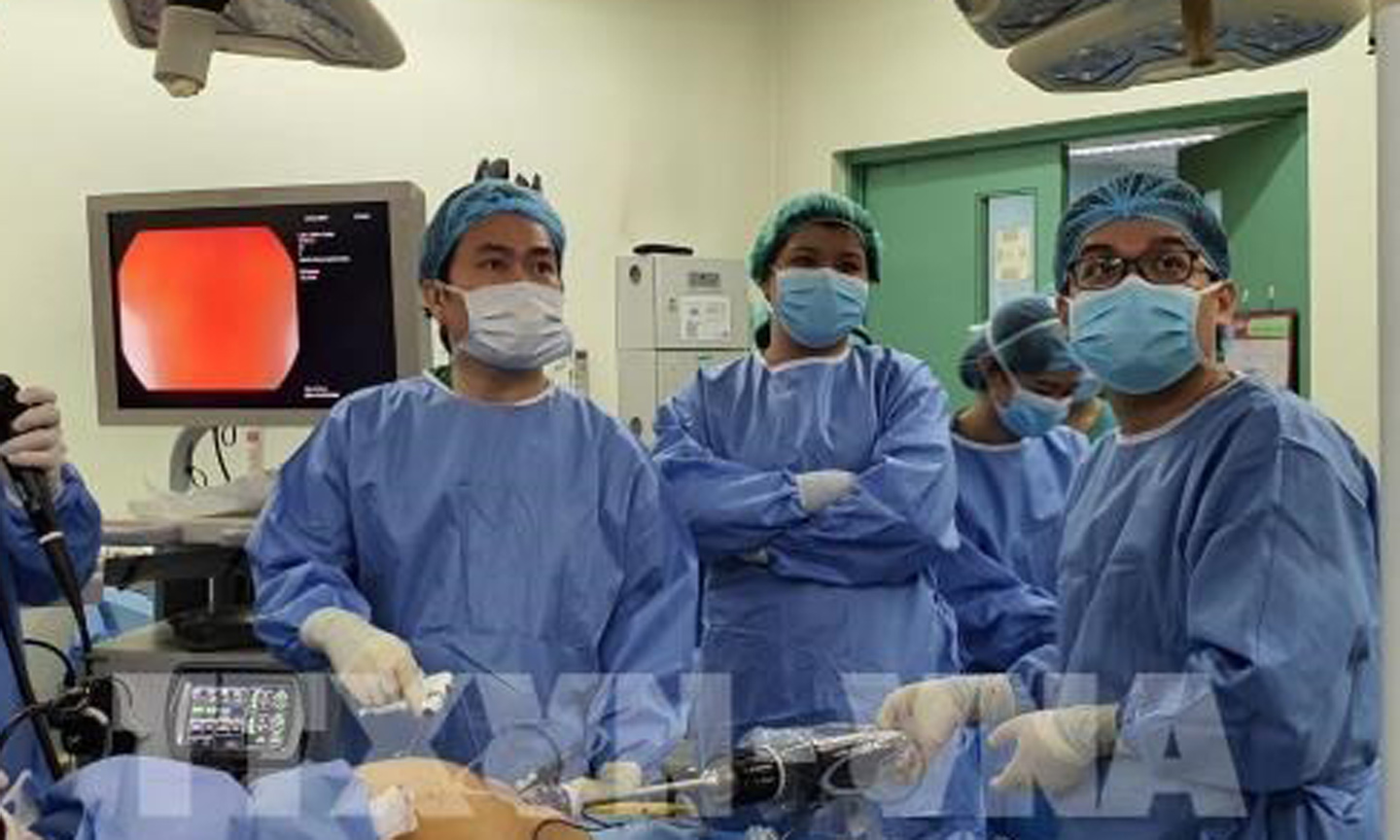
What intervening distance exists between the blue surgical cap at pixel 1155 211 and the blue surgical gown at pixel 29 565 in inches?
47.9

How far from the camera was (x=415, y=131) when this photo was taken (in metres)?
4.09

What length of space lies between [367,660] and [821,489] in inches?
32.2

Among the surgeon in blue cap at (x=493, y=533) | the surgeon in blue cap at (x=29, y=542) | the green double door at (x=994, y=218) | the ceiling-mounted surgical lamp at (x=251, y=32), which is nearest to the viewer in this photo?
the ceiling-mounted surgical lamp at (x=251, y=32)

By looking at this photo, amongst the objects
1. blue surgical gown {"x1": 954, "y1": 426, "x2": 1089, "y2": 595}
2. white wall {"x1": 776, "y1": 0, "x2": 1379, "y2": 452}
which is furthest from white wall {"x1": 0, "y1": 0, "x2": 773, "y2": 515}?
blue surgical gown {"x1": 954, "y1": 426, "x2": 1089, "y2": 595}

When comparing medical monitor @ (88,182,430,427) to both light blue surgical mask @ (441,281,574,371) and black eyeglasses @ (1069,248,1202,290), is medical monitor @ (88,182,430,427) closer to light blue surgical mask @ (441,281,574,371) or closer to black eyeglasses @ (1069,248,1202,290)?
light blue surgical mask @ (441,281,574,371)

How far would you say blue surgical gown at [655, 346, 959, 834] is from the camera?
81.7 inches

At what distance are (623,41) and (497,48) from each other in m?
0.43

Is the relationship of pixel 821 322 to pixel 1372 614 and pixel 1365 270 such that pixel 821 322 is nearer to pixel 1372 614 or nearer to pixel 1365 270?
pixel 1372 614

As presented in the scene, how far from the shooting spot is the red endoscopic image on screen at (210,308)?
2.84m

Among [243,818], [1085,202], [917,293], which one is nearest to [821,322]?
[1085,202]

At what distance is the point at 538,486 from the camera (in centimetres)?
178

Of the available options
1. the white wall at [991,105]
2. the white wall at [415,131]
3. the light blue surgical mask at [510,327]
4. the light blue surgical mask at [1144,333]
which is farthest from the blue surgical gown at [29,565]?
the white wall at [991,105]

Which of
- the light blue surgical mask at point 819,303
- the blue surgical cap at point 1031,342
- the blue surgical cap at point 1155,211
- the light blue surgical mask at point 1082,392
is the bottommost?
the light blue surgical mask at point 1082,392

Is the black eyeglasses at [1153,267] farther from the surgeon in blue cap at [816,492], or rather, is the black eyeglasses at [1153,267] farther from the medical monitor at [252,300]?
the medical monitor at [252,300]
